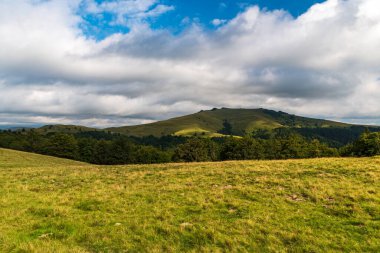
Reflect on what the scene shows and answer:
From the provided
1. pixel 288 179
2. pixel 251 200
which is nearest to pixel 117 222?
pixel 251 200

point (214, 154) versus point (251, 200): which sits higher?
point (251, 200)

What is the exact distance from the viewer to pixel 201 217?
500 inches

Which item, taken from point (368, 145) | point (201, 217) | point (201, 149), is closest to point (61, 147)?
point (201, 149)

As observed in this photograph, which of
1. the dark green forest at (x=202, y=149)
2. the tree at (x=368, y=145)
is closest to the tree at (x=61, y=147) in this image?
the dark green forest at (x=202, y=149)

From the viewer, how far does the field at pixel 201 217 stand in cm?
977

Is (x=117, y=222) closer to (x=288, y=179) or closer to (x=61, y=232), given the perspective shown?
(x=61, y=232)

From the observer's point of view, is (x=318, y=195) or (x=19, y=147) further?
(x=19, y=147)

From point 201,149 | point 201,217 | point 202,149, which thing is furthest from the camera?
point 202,149

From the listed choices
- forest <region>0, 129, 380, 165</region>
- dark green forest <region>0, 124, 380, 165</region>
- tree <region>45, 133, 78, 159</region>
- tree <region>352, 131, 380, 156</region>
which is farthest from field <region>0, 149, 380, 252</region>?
tree <region>45, 133, 78, 159</region>

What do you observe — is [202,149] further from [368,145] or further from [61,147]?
[61,147]

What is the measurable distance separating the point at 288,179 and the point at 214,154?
9286cm

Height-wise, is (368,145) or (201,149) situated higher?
(368,145)

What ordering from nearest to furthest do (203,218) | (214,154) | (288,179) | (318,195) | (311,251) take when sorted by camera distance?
(311,251) → (203,218) → (318,195) → (288,179) → (214,154)

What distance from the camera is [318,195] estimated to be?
49.7 ft
